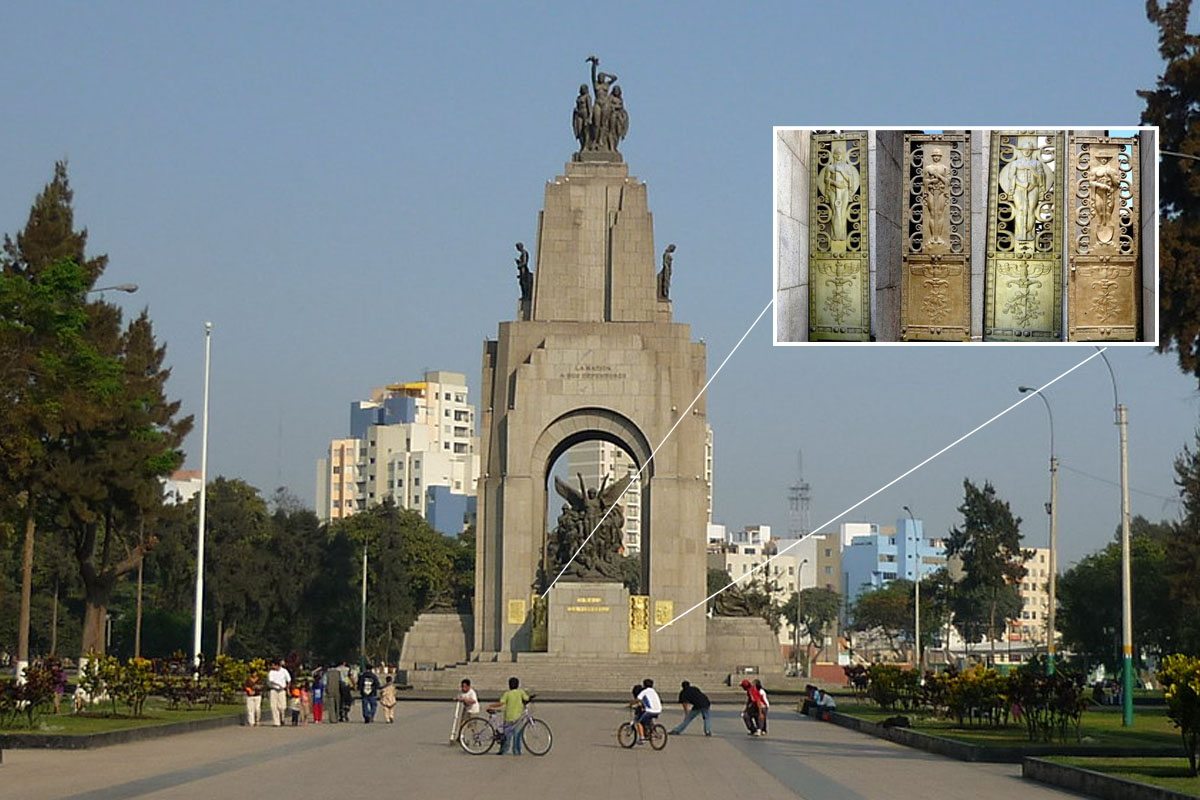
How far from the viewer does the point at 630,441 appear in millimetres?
62500

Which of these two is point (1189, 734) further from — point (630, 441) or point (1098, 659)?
point (1098, 659)

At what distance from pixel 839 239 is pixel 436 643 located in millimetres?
45773

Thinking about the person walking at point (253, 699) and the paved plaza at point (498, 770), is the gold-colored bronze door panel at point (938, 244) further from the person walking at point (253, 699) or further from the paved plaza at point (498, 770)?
the person walking at point (253, 699)

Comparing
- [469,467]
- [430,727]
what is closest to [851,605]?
[469,467]

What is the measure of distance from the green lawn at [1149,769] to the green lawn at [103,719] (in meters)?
15.9

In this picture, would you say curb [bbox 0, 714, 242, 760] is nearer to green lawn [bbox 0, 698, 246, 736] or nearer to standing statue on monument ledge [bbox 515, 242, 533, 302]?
green lawn [bbox 0, 698, 246, 736]

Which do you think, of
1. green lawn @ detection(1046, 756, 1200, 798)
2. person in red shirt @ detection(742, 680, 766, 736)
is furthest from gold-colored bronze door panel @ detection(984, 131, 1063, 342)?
person in red shirt @ detection(742, 680, 766, 736)

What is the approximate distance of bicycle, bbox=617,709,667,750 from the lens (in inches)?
1266

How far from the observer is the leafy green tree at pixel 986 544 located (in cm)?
10775

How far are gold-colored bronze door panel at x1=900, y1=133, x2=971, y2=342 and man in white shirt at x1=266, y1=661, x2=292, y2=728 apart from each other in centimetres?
2502

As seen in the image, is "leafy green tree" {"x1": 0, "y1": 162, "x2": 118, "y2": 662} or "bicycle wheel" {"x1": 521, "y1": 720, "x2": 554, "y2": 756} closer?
"bicycle wheel" {"x1": 521, "y1": 720, "x2": 554, "y2": 756}

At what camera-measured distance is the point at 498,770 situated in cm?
2658

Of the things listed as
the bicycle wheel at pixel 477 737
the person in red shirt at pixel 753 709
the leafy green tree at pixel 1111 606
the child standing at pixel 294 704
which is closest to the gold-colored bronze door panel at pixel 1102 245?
the bicycle wheel at pixel 477 737

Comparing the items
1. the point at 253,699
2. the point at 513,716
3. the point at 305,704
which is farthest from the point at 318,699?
the point at 513,716
